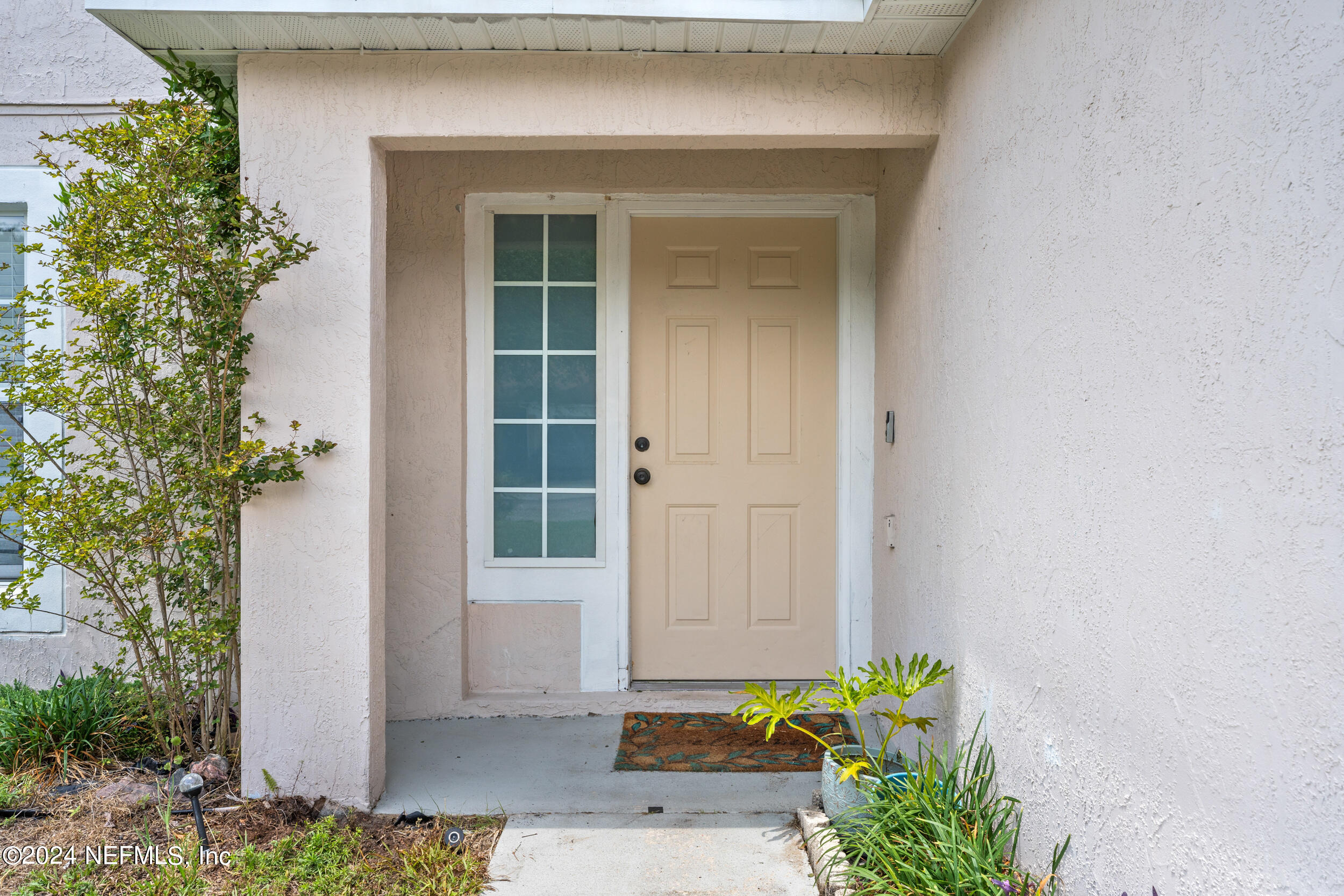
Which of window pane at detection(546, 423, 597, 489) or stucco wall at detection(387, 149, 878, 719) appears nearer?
stucco wall at detection(387, 149, 878, 719)

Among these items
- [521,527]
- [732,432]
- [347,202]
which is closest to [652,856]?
[521,527]

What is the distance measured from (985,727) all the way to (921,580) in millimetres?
700

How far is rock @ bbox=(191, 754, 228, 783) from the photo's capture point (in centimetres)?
282

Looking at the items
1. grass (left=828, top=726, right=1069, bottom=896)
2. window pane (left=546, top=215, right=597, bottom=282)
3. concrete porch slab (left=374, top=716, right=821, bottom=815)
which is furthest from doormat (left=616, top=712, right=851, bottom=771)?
window pane (left=546, top=215, right=597, bottom=282)

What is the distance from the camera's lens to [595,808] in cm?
286

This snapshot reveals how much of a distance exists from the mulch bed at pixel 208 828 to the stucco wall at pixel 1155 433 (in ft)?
5.57

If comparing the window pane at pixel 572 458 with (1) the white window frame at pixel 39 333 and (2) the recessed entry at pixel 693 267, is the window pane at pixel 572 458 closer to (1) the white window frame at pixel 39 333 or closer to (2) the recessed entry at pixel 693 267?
(2) the recessed entry at pixel 693 267

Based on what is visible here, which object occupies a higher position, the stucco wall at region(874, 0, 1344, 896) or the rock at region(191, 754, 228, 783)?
the stucco wall at region(874, 0, 1344, 896)

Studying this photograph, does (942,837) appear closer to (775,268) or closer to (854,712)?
(854,712)

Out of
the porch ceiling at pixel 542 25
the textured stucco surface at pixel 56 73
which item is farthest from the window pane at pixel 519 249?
the textured stucco surface at pixel 56 73

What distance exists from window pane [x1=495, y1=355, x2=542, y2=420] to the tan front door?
1.43 feet

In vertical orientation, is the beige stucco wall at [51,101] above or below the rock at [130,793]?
above

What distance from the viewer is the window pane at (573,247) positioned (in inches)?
150

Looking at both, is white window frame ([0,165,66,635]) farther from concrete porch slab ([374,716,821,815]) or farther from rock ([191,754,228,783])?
concrete porch slab ([374,716,821,815])
